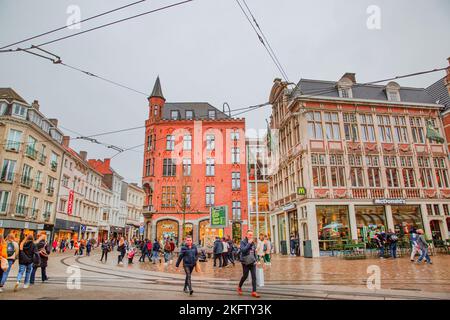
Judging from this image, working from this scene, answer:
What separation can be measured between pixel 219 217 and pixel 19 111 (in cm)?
2340

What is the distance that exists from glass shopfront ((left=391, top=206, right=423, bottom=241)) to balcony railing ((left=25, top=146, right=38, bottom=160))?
34508 millimetres

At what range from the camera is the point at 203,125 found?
128ft

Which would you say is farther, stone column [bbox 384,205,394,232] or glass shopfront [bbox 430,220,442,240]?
glass shopfront [bbox 430,220,442,240]

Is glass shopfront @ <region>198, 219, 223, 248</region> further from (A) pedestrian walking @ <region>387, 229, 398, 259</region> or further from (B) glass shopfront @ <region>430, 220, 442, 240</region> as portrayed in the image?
(B) glass shopfront @ <region>430, 220, 442, 240</region>

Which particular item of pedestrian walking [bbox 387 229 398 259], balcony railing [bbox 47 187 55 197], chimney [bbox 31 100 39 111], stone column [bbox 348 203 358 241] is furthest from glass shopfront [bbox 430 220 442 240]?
chimney [bbox 31 100 39 111]

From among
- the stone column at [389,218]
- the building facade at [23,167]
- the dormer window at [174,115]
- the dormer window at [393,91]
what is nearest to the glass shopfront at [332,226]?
the stone column at [389,218]

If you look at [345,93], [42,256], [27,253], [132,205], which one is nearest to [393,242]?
[345,93]

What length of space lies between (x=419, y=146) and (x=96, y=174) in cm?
4688

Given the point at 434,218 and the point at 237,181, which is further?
the point at 237,181

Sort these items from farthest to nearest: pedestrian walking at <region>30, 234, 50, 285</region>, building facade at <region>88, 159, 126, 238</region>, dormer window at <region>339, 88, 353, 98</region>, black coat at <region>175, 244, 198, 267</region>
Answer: building facade at <region>88, 159, 126, 238</region> < dormer window at <region>339, 88, 353, 98</region> < pedestrian walking at <region>30, 234, 50, 285</region> < black coat at <region>175, 244, 198, 267</region>

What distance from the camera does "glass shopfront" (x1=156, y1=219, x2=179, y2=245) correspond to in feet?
116

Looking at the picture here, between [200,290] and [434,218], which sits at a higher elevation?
[434,218]
